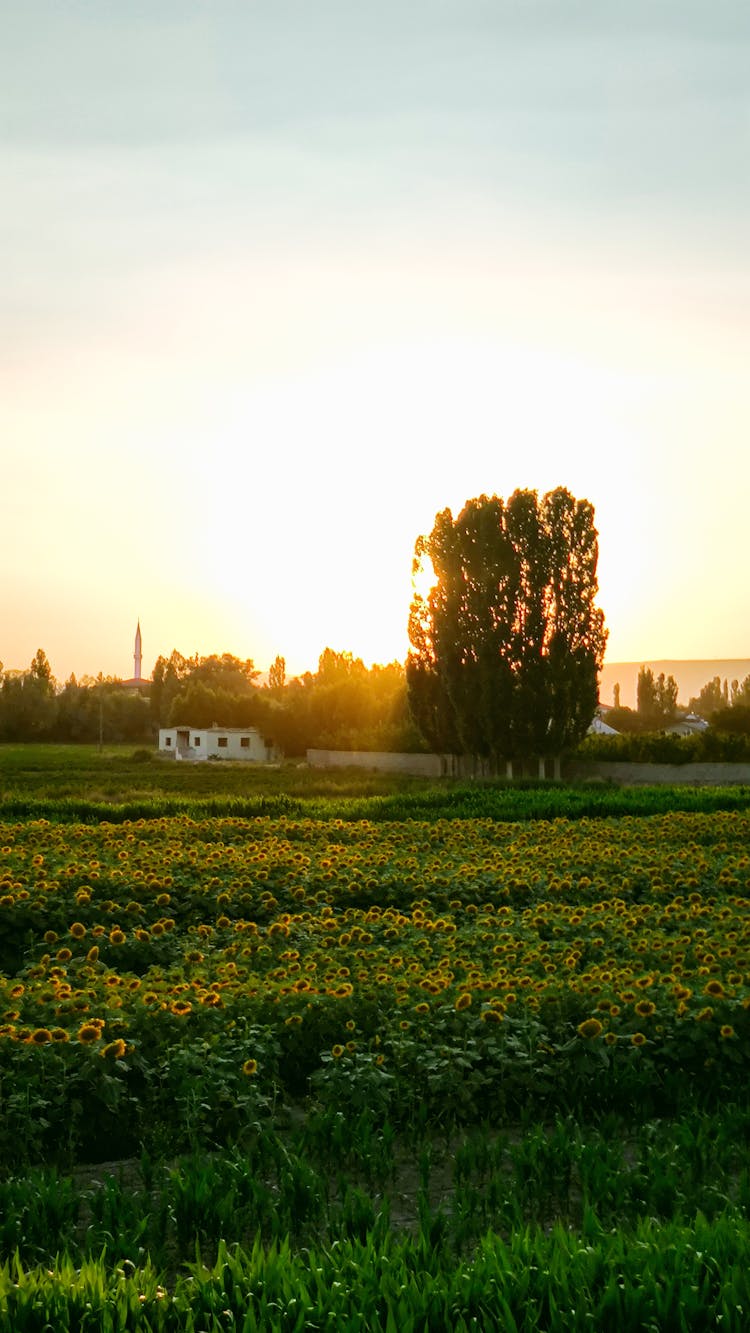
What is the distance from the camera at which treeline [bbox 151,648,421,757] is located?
2512 inches

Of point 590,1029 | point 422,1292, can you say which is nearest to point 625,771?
point 590,1029

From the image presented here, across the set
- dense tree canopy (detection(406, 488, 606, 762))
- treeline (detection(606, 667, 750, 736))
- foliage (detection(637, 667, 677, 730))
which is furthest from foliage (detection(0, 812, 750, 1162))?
foliage (detection(637, 667, 677, 730))

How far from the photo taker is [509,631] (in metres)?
45.8

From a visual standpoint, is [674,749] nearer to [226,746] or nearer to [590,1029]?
[226,746]

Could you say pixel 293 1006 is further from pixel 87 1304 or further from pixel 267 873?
pixel 267 873

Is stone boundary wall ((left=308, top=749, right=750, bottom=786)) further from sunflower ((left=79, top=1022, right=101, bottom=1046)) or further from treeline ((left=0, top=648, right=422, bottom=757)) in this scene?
sunflower ((left=79, top=1022, right=101, bottom=1046))

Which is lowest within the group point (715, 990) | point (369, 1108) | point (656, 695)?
point (369, 1108)

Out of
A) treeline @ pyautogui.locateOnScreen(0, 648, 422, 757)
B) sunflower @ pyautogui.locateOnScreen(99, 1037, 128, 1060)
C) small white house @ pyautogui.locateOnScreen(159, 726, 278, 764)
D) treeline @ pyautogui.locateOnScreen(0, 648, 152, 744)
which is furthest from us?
treeline @ pyautogui.locateOnScreen(0, 648, 152, 744)

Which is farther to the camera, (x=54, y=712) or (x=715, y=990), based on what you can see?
(x=54, y=712)

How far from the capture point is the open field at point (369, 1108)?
161 inches

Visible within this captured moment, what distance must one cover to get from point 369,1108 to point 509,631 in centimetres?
3987

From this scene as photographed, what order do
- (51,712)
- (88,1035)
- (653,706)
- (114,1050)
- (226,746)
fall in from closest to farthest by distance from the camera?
(114,1050) < (88,1035) < (226,746) < (51,712) < (653,706)

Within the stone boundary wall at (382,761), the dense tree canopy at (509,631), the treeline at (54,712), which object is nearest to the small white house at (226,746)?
the stone boundary wall at (382,761)

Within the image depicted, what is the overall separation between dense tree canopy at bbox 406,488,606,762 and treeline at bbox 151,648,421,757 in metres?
11.7
